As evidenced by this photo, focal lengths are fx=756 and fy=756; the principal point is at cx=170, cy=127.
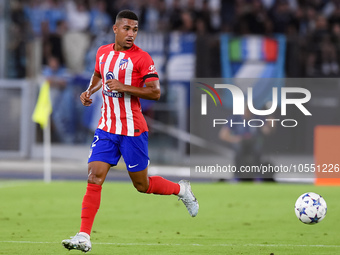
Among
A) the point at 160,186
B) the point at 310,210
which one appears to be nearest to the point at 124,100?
the point at 160,186

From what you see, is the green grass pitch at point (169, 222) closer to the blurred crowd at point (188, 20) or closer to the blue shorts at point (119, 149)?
the blue shorts at point (119, 149)

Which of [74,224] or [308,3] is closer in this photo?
[74,224]

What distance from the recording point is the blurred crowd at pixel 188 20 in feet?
63.3

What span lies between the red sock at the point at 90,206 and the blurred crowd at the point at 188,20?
41.9 feet

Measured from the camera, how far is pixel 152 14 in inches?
819

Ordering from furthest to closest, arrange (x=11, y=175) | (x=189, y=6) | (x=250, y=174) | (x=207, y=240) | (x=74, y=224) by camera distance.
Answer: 1. (x=189, y=6)
2. (x=11, y=175)
3. (x=250, y=174)
4. (x=74, y=224)
5. (x=207, y=240)

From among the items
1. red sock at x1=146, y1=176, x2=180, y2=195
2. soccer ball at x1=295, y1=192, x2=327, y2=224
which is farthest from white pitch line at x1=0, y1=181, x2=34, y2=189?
soccer ball at x1=295, y1=192, x2=327, y2=224

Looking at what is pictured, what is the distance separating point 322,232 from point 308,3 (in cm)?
1375

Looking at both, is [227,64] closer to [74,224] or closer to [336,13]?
[336,13]

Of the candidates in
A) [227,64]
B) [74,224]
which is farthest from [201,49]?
[74,224]

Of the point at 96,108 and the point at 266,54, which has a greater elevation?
the point at 266,54

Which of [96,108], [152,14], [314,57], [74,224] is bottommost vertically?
[74,224]

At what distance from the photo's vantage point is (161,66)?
18938mm

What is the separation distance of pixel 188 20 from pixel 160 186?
12825mm
